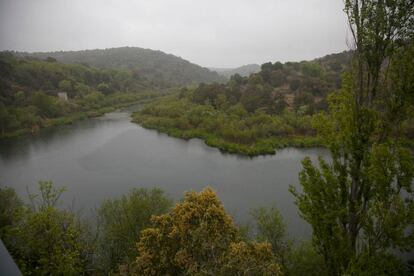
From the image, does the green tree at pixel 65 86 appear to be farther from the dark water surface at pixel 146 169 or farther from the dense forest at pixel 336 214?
the dense forest at pixel 336 214

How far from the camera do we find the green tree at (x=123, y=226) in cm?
899

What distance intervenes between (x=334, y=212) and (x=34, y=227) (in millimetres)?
6663

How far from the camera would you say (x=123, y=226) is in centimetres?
970

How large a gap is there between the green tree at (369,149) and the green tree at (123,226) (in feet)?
18.2

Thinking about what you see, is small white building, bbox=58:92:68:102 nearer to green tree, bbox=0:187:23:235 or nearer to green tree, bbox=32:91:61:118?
green tree, bbox=32:91:61:118

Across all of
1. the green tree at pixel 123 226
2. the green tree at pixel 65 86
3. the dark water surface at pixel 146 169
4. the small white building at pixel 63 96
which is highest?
the green tree at pixel 65 86

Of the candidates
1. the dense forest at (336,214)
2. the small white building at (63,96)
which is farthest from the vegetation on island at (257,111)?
the dense forest at (336,214)

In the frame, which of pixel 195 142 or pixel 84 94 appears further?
pixel 84 94

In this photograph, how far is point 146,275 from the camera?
5887mm

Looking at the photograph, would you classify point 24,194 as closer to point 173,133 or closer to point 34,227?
point 34,227

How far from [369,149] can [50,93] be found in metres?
51.6

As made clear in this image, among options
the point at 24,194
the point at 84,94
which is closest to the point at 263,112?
the point at 24,194

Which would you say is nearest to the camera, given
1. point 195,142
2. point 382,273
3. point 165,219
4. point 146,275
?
point 382,273

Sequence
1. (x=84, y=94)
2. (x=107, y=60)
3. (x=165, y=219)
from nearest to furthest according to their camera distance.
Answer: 1. (x=165, y=219)
2. (x=84, y=94)
3. (x=107, y=60)
